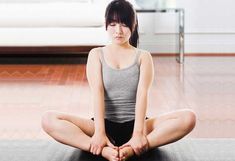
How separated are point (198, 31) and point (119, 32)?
8.98ft

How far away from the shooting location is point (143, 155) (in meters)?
1.58

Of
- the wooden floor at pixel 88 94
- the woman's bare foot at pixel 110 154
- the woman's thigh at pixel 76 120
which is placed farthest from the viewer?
the wooden floor at pixel 88 94

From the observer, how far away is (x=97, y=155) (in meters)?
1.56

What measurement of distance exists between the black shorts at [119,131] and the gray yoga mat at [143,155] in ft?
0.23

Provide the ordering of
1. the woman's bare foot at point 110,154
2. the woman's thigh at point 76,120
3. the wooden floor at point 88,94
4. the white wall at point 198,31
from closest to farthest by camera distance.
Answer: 1. the woman's bare foot at point 110,154
2. the woman's thigh at point 76,120
3. the wooden floor at point 88,94
4. the white wall at point 198,31

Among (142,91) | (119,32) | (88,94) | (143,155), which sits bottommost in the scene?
(88,94)

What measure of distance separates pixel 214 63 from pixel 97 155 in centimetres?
236

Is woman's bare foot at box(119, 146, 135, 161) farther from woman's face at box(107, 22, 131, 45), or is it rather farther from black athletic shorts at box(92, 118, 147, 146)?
woman's face at box(107, 22, 131, 45)

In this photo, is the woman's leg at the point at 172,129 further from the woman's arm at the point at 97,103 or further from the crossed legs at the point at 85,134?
the woman's arm at the point at 97,103

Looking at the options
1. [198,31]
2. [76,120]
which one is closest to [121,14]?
[76,120]

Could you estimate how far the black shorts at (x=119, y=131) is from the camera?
5.16ft

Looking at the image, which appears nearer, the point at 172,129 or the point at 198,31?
the point at 172,129

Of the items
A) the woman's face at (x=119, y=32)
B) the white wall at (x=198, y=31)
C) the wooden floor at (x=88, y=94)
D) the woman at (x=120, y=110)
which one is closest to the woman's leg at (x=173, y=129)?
the woman at (x=120, y=110)

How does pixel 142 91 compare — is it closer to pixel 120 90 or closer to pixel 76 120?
pixel 120 90
